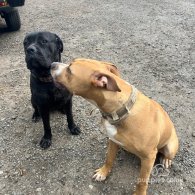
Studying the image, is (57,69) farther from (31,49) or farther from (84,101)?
(84,101)

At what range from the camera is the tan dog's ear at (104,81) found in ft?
9.61

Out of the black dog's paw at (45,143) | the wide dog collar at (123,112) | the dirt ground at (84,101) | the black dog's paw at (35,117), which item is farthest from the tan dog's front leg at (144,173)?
the black dog's paw at (35,117)

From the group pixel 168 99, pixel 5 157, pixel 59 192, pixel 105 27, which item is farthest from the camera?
pixel 105 27

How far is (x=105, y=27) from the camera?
727 cm

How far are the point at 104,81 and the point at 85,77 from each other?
0.64ft

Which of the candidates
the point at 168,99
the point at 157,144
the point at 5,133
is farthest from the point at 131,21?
the point at 157,144

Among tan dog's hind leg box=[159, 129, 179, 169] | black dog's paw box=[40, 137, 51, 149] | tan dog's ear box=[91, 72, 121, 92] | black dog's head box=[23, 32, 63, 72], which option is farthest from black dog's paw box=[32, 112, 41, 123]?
tan dog's ear box=[91, 72, 121, 92]

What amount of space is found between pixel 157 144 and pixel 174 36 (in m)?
3.91

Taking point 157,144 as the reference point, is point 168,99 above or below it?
below

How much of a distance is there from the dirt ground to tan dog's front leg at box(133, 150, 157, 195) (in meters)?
0.25

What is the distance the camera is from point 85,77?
307 cm

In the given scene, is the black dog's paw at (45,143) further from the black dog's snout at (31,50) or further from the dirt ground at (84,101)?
the black dog's snout at (31,50)

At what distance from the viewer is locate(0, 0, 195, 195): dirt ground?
13.3 feet

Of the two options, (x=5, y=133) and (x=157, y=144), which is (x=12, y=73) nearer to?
(x=5, y=133)
